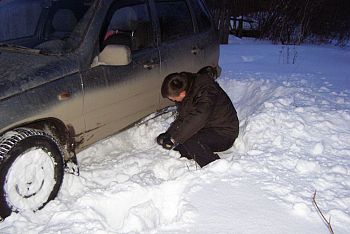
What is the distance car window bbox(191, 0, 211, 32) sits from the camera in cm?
494

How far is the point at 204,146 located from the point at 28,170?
1.78 metres

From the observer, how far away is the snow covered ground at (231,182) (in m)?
2.76

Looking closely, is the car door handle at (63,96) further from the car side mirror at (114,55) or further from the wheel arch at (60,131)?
the car side mirror at (114,55)

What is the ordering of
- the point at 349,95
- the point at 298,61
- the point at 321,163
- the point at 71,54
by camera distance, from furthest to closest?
the point at 298,61 < the point at 349,95 < the point at 321,163 < the point at 71,54

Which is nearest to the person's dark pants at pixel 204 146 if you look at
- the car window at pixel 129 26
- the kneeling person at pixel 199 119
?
the kneeling person at pixel 199 119

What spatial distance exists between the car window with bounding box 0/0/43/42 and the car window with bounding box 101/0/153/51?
0.77 metres

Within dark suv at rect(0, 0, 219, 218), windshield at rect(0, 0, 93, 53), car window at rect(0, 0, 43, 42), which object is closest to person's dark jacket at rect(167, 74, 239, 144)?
dark suv at rect(0, 0, 219, 218)

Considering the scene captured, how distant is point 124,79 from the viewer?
3.75m

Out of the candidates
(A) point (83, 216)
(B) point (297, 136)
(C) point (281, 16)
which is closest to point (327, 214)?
(B) point (297, 136)

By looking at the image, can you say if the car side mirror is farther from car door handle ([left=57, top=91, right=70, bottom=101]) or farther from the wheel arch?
the wheel arch

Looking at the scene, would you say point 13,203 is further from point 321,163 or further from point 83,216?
point 321,163

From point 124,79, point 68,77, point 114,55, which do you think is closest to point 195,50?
point 124,79

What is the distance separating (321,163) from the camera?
3.54m

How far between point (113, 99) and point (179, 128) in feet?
2.31
